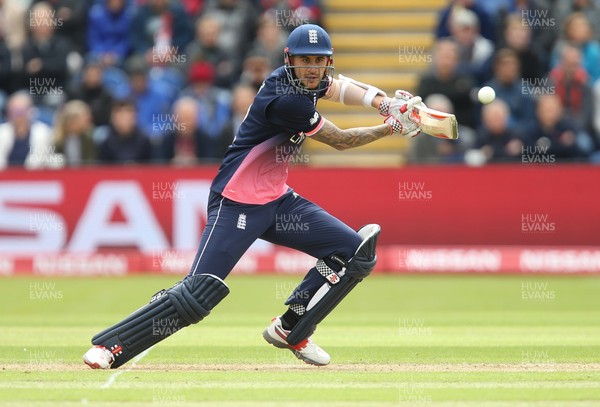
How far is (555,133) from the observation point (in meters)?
15.7

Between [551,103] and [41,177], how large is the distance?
6763 mm

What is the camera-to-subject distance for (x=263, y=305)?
12805 millimetres

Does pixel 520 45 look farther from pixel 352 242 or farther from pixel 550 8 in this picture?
pixel 352 242

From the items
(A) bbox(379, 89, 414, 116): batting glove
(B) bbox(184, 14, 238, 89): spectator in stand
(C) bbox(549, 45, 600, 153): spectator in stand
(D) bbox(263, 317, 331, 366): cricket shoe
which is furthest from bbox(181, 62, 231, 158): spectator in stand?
(A) bbox(379, 89, 414, 116): batting glove

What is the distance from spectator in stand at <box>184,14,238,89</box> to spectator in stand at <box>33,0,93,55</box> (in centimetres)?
216

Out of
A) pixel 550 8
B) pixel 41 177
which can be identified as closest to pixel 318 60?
pixel 41 177

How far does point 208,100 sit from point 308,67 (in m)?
9.16

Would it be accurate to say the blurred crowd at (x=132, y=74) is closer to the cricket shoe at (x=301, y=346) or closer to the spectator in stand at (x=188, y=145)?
the spectator in stand at (x=188, y=145)

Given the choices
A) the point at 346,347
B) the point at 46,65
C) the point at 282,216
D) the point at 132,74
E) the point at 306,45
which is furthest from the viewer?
the point at 46,65

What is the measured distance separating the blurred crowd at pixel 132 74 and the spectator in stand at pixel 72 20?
16 mm

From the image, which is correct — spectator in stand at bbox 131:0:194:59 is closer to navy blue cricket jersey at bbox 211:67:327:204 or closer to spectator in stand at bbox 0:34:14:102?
spectator in stand at bbox 0:34:14:102

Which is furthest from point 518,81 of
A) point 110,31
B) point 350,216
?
point 110,31

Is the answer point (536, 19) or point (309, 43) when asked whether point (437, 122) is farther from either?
point (536, 19)

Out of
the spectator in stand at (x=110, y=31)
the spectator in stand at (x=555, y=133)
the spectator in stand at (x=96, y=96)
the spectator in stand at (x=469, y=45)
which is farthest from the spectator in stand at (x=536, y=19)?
the spectator in stand at (x=96, y=96)
